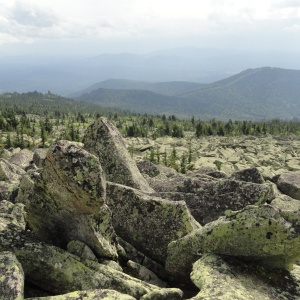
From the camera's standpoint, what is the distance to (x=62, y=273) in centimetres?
1037

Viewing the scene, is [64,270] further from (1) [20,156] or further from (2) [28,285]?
(1) [20,156]

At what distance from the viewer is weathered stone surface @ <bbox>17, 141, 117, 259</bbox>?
35.0ft

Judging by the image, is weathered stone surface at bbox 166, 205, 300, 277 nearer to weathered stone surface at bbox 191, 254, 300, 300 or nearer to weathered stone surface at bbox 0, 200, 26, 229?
weathered stone surface at bbox 191, 254, 300, 300

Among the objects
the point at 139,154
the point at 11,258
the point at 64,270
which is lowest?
the point at 139,154

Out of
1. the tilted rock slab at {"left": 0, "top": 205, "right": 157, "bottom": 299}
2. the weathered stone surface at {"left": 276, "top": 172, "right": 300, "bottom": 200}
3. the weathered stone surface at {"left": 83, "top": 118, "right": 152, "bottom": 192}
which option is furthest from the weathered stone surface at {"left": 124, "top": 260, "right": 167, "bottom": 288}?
the weathered stone surface at {"left": 276, "top": 172, "right": 300, "bottom": 200}

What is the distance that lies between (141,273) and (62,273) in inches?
119

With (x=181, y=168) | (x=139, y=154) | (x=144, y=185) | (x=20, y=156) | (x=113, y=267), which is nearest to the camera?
(x=113, y=267)

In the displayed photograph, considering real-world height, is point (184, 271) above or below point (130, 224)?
below

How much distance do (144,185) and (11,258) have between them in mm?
9647

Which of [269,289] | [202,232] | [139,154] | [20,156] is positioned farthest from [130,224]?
[139,154]

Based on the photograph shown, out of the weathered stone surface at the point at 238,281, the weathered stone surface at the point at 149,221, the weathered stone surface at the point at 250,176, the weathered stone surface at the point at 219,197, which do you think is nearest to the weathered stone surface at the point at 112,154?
the weathered stone surface at the point at 219,197

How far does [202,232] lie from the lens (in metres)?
11.4

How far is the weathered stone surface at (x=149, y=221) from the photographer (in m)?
13.3

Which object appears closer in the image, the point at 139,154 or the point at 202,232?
the point at 202,232
